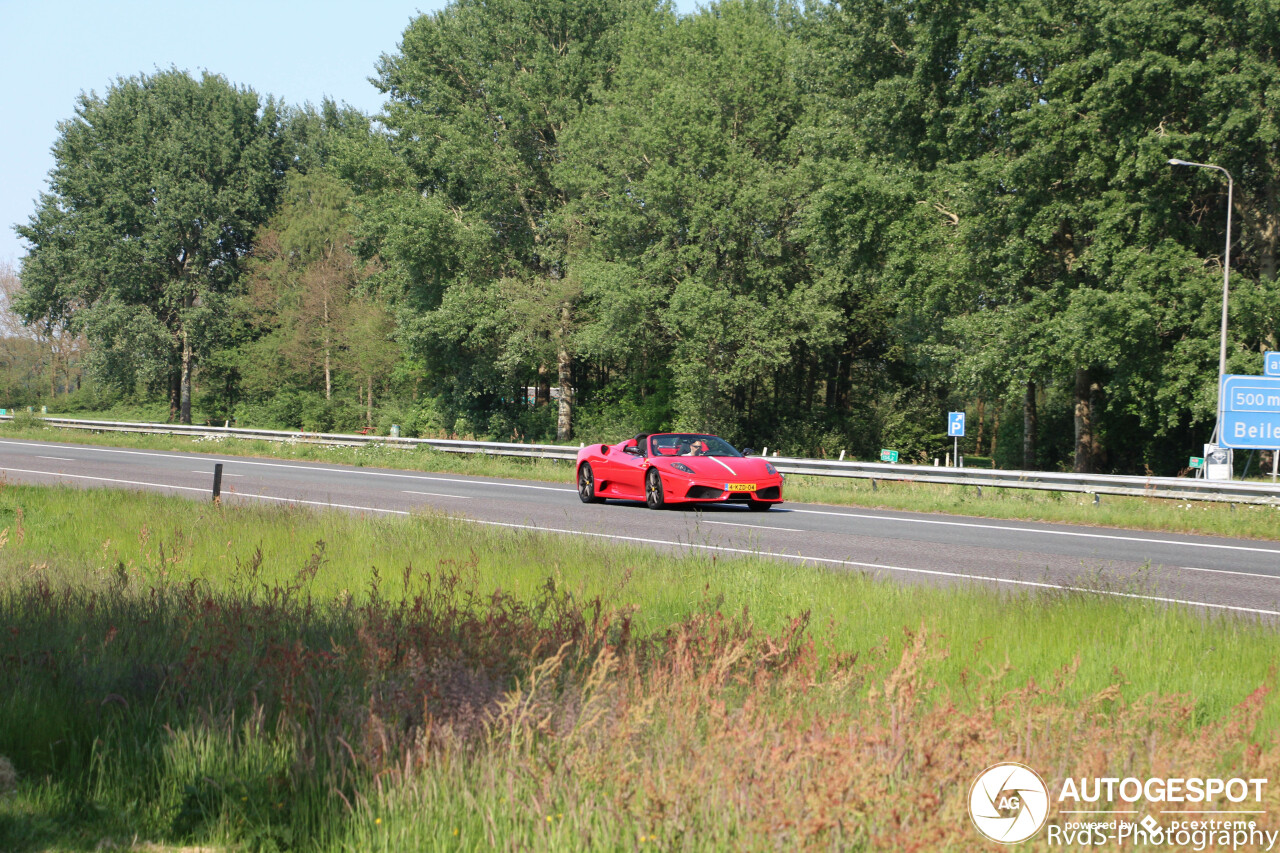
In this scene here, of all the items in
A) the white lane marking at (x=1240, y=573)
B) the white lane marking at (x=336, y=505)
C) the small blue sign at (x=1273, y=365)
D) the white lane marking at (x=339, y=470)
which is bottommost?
the white lane marking at (x=339, y=470)

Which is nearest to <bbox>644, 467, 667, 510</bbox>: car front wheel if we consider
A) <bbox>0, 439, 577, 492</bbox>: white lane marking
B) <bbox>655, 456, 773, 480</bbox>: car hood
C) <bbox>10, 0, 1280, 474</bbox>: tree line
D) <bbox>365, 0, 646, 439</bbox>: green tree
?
<bbox>655, 456, 773, 480</bbox>: car hood

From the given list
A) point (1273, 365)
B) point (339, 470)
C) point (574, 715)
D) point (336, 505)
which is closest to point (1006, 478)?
point (1273, 365)

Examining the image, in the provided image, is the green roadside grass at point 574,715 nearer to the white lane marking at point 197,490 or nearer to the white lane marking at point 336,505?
the white lane marking at point 336,505

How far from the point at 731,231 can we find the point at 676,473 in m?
23.4

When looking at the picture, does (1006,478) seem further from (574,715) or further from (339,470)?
(574,715)

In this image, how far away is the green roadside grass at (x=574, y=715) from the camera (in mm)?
3838

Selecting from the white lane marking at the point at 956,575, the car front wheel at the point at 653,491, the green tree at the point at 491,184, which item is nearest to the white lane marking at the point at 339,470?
the car front wheel at the point at 653,491

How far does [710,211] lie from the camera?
40.8 m

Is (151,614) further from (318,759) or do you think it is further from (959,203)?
(959,203)

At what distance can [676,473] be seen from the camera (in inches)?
771

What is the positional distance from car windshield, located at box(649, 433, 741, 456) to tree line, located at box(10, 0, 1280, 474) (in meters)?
13.7

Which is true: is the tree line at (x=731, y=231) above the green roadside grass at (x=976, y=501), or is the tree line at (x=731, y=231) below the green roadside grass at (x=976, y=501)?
above

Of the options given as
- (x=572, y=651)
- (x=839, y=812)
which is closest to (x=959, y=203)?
(x=572, y=651)

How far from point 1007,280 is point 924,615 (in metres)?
27.2
